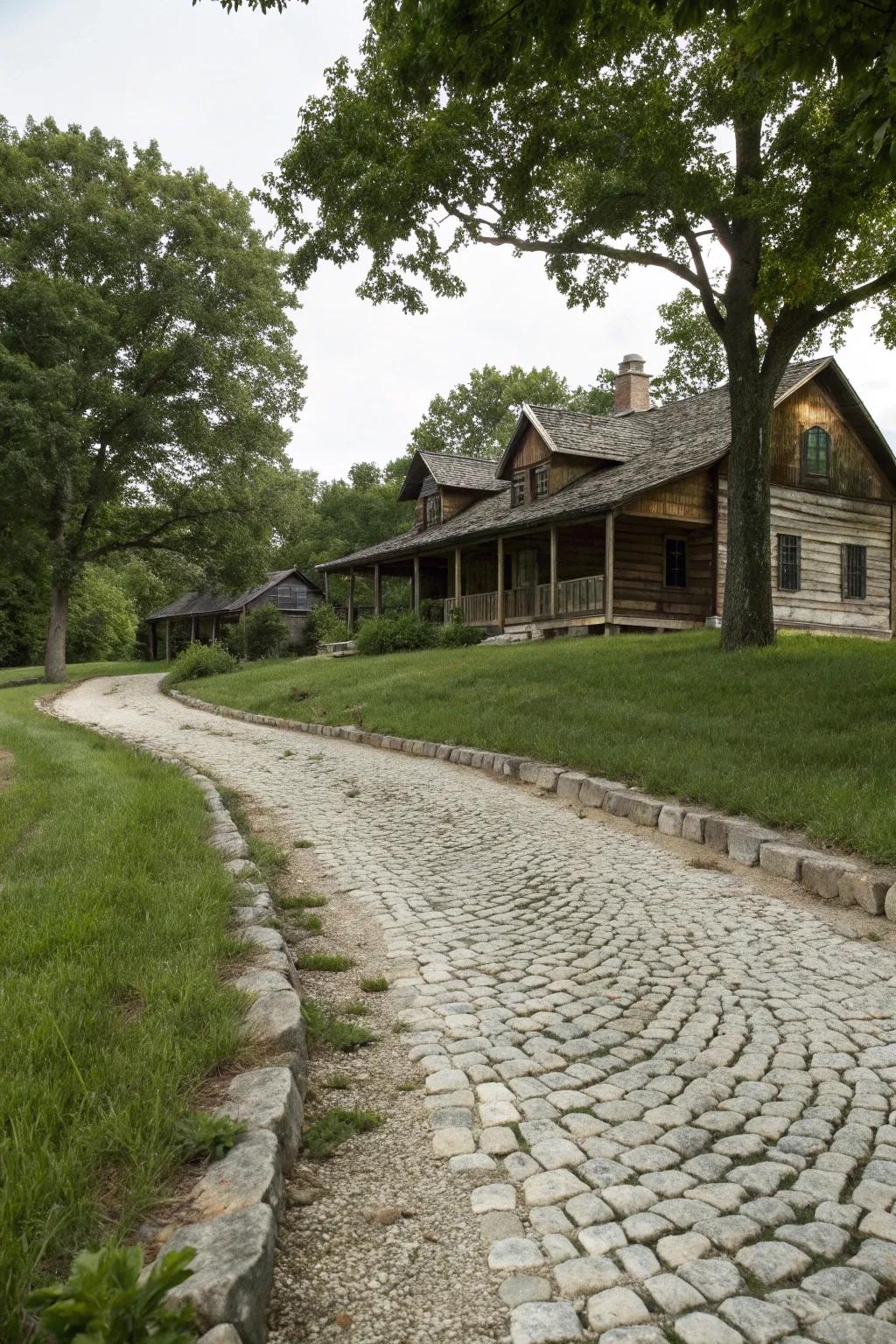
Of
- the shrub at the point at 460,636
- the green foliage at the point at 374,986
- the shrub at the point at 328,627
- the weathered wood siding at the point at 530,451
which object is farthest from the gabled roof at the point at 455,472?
the green foliage at the point at 374,986

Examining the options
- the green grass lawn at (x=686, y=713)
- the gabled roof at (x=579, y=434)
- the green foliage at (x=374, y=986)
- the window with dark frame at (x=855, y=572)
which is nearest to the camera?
the green foliage at (x=374, y=986)

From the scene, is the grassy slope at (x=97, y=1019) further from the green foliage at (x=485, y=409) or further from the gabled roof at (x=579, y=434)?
the green foliage at (x=485, y=409)

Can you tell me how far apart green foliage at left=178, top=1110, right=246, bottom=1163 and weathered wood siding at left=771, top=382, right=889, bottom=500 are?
2463cm

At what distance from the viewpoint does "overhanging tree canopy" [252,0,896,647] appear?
12.0m

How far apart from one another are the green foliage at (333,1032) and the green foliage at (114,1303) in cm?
179

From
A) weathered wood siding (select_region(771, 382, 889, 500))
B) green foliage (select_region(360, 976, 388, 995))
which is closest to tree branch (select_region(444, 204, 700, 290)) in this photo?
weathered wood siding (select_region(771, 382, 889, 500))

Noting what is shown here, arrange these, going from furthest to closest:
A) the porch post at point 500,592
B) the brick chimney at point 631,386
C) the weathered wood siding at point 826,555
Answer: the brick chimney at point 631,386 → the porch post at point 500,592 → the weathered wood siding at point 826,555

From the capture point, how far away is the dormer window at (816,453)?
81.6 ft

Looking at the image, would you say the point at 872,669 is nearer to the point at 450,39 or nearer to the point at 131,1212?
the point at 450,39

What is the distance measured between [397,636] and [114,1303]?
2397 cm

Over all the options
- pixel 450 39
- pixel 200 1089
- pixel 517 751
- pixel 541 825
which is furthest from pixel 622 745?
pixel 200 1089

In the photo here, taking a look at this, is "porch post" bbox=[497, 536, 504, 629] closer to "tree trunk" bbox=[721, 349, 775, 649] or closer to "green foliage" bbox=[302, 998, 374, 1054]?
"tree trunk" bbox=[721, 349, 775, 649]

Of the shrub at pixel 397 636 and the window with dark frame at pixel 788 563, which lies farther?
the shrub at pixel 397 636

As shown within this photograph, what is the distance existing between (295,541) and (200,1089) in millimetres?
52429
